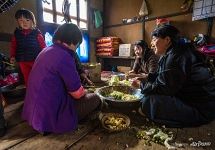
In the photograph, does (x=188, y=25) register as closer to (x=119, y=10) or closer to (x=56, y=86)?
(x=119, y=10)

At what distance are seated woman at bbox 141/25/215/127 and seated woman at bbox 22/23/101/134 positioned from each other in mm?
830

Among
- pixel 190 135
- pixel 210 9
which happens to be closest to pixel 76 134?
pixel 190 135

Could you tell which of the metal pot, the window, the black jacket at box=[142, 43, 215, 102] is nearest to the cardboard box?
the window

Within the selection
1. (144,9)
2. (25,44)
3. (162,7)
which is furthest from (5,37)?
(162,7)

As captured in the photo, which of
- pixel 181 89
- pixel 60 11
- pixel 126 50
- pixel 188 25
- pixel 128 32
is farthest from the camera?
pixel 128 32

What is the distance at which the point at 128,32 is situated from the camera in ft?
19.2

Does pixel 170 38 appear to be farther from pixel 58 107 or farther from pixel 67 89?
pixel 58 107

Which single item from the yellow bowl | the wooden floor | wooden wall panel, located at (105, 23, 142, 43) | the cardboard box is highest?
wooden wall panel, located at (105, 23, 142, 43)

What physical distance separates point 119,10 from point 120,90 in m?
4.38

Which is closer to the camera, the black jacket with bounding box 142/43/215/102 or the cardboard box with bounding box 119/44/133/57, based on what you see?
the black jacket with bounding box 142/43/215/102

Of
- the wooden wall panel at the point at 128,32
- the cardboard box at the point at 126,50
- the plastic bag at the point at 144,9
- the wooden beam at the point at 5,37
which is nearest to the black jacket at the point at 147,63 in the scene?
the cardboard box at the point at 126,50

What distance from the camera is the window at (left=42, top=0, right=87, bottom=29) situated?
4719mm

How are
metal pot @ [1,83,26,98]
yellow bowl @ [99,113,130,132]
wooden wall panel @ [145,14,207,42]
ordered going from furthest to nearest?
wooden wall panel @ [145,14,207,42] < metal pot @ [1,83,26,98] < yellow bowl @ [99,113,130,132]

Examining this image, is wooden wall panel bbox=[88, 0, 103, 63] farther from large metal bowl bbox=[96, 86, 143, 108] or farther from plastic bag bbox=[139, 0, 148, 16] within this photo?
large metal bowl bbox=[96, 86, 143, 108]
